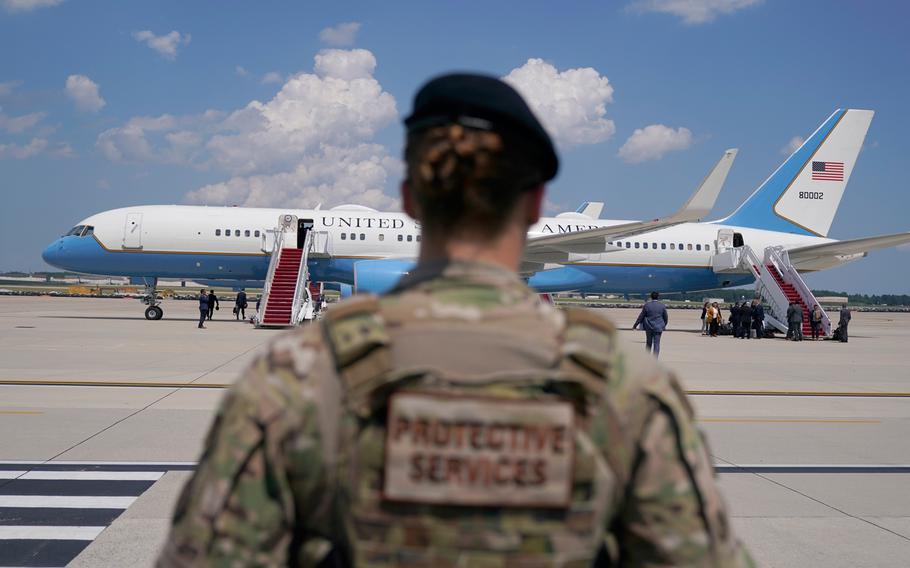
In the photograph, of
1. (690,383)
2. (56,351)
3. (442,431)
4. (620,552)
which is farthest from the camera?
(56,351)

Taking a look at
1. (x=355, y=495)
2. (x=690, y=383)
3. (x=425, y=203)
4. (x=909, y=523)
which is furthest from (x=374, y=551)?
(x=690, y=383)

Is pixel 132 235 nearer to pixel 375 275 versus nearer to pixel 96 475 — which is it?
pixel 375 275

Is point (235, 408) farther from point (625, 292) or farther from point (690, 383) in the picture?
point (625, 292)

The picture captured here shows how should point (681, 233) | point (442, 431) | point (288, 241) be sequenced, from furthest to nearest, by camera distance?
point (681, 233) → point (288, 241) → point (442, 431)

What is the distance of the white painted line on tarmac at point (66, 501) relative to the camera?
578cm

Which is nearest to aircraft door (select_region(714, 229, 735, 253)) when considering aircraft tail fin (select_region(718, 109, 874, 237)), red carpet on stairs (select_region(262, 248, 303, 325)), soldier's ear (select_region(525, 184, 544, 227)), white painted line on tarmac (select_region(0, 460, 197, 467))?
aircraft tail fin (select_region(718, 109, 874, 237))

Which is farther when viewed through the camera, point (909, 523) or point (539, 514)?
point (909, 523)

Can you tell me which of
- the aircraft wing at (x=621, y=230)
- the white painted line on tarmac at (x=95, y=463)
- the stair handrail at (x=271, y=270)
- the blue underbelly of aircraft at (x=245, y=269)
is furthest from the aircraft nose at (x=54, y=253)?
the white painted line on tarmac at (x=95, y=463)

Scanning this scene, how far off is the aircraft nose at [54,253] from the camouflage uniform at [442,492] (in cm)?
2881

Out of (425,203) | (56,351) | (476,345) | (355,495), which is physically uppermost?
(425,203)

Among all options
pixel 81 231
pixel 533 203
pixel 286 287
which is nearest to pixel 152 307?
pixel 81 231

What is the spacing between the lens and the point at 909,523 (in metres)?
5.71

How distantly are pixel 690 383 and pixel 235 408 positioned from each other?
12.7 m

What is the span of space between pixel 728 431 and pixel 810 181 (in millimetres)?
27868
